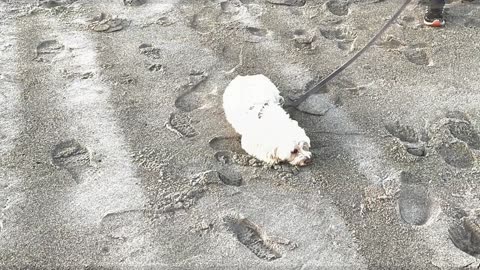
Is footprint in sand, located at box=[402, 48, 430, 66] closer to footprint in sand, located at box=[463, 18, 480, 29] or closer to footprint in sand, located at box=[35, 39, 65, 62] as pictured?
footprint in sand, located at box=[463, 18, 480, 29]

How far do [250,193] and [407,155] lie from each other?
920 millimetres

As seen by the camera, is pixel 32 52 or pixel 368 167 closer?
pixel 368 167

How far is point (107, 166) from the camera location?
10.7 feet

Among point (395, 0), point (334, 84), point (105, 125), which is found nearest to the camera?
point (105, 125)

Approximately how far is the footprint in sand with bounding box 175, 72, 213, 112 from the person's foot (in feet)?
5.82

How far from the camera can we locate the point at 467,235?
2943mm

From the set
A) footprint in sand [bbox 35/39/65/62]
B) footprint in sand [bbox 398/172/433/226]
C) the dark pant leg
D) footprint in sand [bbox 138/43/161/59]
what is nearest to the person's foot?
the dark pant leg

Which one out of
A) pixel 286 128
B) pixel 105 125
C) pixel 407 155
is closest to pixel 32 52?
pixel 105 125

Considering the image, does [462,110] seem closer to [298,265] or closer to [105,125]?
[298,265]

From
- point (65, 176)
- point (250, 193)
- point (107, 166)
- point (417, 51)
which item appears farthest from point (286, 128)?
point (417, 51)

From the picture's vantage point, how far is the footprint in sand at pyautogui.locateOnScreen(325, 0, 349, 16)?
15.8 feet

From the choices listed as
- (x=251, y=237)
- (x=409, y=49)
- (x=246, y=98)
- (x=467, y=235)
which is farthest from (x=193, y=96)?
(x=467, y=235)

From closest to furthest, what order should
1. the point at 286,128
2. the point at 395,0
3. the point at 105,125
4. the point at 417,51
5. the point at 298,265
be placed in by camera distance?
1. the point at 298,265
2. the point at 286,128
3. the point at 105,125
4. the point at 417,51
5. the point at 395,0

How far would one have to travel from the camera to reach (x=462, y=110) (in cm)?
377
